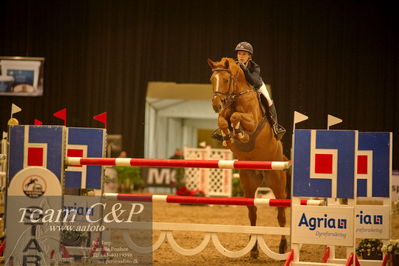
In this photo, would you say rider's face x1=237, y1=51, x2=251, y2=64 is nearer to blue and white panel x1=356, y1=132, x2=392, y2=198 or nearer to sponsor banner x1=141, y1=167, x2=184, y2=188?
blue and white panel x1=356, y1=132, x2=392, y2=198

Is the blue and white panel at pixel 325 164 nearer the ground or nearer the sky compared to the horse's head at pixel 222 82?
nearer the ground

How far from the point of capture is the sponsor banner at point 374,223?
350 centimetres

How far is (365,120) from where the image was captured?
32.4 feet

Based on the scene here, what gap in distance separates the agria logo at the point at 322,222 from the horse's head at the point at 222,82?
116 cm

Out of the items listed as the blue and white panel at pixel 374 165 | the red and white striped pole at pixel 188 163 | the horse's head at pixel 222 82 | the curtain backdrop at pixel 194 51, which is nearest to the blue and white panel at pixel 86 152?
the red and white striped pole at pixel 188 163

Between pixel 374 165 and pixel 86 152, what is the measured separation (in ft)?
5.62

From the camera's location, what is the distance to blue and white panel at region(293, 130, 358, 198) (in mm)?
2828

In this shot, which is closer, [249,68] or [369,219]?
[369,219]

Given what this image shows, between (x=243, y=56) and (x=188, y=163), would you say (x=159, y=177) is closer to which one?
(x=243, y=56)

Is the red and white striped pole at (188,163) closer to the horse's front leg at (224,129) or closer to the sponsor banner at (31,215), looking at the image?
the sponsor banner at (31,215)

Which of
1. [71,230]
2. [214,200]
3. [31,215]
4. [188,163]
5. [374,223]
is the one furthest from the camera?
[374,223]

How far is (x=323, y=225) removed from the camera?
2852 millimetres

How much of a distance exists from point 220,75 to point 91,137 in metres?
0.93

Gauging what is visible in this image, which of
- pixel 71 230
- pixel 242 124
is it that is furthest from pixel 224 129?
pixel 71 230
